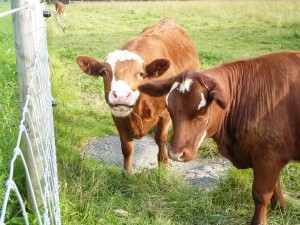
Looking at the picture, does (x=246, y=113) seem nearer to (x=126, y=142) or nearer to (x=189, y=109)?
(x=189, y=109)

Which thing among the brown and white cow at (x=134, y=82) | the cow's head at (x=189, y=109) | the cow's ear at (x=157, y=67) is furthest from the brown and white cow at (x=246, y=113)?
the cow's ear at (x=157, y=67)

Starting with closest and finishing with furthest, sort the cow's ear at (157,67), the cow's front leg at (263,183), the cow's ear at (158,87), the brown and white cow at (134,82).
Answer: the cow's front leg at (263,183) < the cow's ear at (158,87) < the brown and white cow at (134,82) < the cow's ear at (157,67)

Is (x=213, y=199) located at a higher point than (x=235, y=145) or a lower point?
lower

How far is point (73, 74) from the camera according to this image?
849cm

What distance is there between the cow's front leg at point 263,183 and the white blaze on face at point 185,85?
86cm

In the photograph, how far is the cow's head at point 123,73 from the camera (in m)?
3.59

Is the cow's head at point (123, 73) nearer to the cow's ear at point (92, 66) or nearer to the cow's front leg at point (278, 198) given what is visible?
the cow's ear at point (92, 66)

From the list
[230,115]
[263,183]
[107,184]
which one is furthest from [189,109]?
[107,184]

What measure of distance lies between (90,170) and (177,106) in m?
1.53

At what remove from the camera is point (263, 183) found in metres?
3.09

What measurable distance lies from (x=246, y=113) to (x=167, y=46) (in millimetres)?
2256

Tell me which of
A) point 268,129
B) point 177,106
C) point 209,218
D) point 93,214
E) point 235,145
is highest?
point 177,106

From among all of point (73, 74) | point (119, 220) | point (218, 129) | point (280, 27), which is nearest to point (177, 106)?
point (218, 129)

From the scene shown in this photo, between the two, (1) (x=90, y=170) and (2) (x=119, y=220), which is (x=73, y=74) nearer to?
(1) (x=90, y=170)
